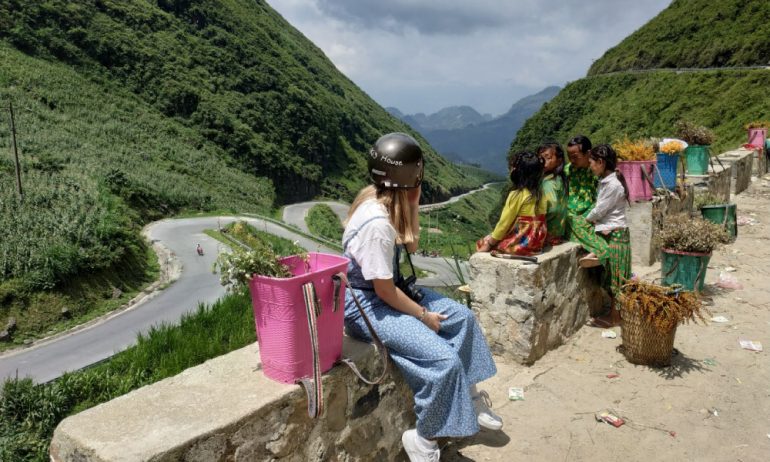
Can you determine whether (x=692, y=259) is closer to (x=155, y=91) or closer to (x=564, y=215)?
(x=564, y=215)

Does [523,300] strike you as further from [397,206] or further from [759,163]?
Result: [759,163]

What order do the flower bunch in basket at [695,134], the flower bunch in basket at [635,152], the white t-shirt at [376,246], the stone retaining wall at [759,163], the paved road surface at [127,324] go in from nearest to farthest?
the white t-shirt at [376,246] < the flower bunch in basket at [635,152] < the flower bunch in basket at [695,134] < the stone retaining wall at [759,163] < the paved road surface at [127,324]

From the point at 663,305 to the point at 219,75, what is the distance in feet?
296

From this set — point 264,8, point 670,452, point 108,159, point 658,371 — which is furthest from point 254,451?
point 264,8

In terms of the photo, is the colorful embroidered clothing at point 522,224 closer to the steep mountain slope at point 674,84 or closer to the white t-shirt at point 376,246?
the white t-shirt at point 376,246

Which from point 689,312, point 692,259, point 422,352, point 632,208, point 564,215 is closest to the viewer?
point 422,352

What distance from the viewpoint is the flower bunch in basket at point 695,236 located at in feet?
18.1

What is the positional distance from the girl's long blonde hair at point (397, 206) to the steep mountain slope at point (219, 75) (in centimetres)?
7287

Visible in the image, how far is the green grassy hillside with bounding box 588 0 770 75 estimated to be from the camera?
48.2 m

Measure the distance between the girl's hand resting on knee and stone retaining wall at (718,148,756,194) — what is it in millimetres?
11798

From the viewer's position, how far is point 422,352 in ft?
8.60

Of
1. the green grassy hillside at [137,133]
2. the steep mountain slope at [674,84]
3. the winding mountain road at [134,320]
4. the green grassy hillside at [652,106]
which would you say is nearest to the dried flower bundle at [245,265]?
the winding mountain road at [134,320]

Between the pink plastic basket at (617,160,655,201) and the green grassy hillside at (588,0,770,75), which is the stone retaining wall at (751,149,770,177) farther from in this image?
the green grassy hillside at (588,0,770,75)

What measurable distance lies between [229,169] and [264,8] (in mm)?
82150
